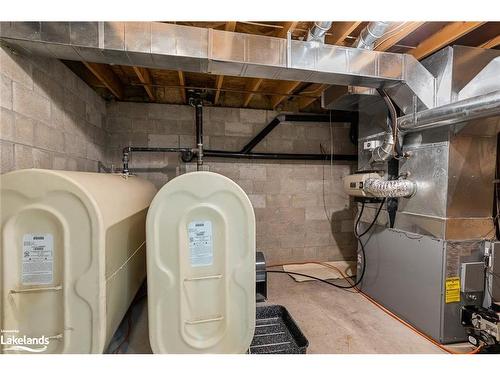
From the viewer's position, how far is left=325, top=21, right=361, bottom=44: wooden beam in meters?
1.76

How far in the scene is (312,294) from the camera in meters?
2.71

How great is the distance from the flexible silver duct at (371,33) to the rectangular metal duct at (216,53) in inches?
2.2

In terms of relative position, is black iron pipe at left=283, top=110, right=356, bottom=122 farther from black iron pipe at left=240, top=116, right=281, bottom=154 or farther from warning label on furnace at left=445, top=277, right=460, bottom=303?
warning label on furnace at left=445, top=277, right=460, bottom=303

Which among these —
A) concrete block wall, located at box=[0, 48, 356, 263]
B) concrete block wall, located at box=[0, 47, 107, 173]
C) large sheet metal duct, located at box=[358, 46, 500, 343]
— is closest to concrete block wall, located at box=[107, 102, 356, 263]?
concrete block wall, located at box=[0, 48, 356, 263]

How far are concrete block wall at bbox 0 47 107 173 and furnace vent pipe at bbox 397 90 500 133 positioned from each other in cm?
295

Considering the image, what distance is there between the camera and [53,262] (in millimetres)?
1223

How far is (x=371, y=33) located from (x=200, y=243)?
72.6 inches

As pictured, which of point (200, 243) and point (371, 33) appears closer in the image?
point (200, 243)

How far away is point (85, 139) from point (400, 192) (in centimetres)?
316

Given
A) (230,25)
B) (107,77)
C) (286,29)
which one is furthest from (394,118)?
(107,77)

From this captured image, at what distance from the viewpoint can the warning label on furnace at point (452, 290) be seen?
1.91 meters

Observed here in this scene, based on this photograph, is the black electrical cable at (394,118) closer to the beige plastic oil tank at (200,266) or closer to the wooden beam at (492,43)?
the wooden beam at (492,43)

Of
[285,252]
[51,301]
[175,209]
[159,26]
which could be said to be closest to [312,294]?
[285,252]

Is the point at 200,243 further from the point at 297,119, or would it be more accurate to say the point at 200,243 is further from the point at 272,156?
the point at 297,119
